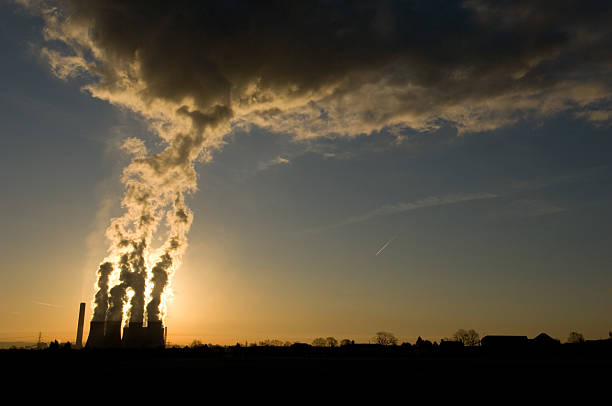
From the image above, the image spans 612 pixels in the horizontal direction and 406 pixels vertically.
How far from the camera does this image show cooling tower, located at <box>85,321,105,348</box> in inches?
3620

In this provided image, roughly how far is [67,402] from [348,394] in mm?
11523

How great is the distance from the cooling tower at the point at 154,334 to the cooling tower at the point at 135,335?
0.92 m

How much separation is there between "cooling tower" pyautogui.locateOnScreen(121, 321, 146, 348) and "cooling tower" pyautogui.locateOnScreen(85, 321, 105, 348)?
13.4 ft

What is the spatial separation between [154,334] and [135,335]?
3422mm

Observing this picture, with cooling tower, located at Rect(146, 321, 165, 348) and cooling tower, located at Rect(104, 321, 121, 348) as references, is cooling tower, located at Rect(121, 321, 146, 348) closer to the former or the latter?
cooling tower, located at Rect(146, 321, 165, 348)

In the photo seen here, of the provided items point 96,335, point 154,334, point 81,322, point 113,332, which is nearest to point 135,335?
point 154,334

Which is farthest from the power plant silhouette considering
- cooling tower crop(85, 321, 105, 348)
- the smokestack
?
the smokestack

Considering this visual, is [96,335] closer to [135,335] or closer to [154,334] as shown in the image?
[135,335]

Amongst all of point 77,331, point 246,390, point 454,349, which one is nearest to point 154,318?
point 77,331

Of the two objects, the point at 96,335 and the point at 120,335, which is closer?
the point at 96,335

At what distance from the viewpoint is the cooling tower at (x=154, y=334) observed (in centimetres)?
9356

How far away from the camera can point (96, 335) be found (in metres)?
92.6

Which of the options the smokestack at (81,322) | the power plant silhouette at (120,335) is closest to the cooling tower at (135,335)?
the power plant silhouette at (120,335)

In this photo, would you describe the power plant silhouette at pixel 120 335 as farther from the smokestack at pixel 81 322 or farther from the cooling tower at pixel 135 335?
the smokestack at pixel 81 322
